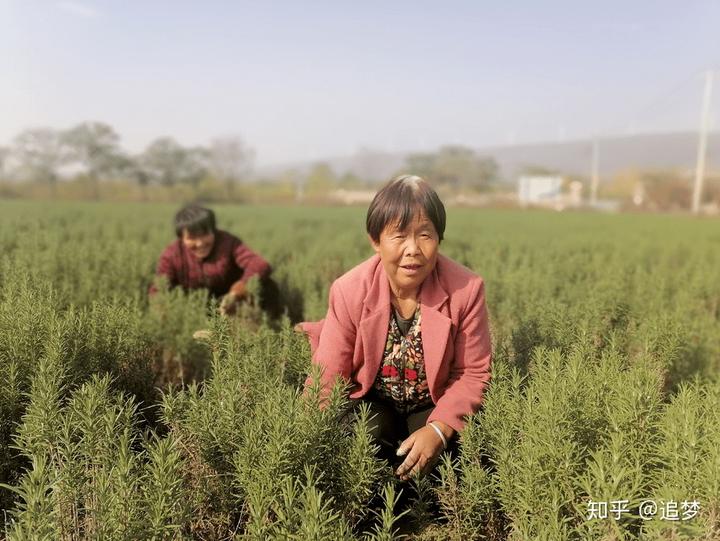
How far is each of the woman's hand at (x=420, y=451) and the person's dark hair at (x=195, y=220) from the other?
2.65m

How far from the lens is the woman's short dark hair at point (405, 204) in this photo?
194 centimetres

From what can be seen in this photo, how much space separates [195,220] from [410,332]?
237 cm

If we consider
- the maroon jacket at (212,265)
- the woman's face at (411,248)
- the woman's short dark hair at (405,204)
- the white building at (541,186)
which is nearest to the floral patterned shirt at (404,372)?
the woman's face at (411,248)

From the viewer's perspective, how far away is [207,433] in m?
1.83

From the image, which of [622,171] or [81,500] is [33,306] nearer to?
[81,500]

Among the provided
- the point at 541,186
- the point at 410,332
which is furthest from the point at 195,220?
the point at 541,186

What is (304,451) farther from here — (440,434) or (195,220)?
(195,220)

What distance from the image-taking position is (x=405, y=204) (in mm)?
1937

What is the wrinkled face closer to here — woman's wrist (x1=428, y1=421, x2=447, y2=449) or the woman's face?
the woman's face

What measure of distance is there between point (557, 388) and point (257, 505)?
109 centimetres

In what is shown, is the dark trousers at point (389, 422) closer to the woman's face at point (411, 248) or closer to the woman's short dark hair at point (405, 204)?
the woman's face at point (411, 248)

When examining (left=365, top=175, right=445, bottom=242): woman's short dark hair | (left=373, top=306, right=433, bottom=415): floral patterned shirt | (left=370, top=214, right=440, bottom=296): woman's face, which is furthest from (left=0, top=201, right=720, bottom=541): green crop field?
(left=365, top=175, right=445, bottom=242): woman's short dark hair

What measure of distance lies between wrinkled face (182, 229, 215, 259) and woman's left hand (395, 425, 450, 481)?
104 inches

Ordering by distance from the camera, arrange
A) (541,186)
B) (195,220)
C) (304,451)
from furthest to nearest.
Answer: (541,186) → (195,220) → (304,451)
